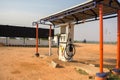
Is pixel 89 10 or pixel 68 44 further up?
pixel 89 10

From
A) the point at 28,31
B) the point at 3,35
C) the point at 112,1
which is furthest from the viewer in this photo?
the point at 28,31

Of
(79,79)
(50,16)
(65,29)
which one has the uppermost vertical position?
(50,16)

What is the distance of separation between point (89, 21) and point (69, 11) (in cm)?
240

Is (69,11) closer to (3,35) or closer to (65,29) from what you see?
(65,29)

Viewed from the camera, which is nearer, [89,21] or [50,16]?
[89,21]

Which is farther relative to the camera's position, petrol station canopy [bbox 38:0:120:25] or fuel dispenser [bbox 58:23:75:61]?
fuel dispenser [bbox 58:23:75:61]

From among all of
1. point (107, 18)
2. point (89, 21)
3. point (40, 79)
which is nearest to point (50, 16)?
point (89, 21)

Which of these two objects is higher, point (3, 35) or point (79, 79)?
point (3, 35)

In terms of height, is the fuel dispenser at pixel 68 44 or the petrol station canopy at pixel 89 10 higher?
the petrol station canopy at pixel 89 10

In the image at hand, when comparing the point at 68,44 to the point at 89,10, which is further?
the point at 68,44

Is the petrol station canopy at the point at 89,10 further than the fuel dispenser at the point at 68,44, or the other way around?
the fuel dispenser at the point at 68,44

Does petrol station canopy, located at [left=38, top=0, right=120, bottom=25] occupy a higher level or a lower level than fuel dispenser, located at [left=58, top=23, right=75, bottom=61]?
higher

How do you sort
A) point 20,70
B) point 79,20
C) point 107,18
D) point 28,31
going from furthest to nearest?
point 28,31 → point 79,20 → point 107,18 → point 20,70

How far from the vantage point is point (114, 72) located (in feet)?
32.0
